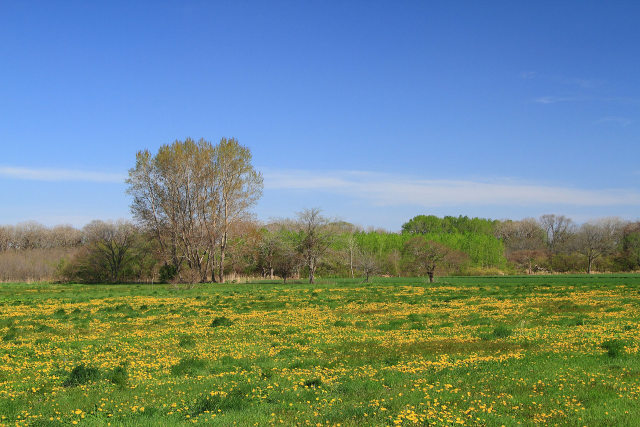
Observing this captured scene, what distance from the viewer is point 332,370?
1377cm

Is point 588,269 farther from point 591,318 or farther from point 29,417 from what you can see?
point 29,417

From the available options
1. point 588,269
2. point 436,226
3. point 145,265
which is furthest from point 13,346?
point 436,226

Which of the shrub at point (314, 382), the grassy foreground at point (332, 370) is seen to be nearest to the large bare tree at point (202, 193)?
the grassy foreground at point (332, 370)

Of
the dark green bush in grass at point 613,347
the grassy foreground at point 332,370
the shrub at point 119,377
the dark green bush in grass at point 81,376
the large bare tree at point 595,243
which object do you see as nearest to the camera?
the grassy foreground at point 332,370

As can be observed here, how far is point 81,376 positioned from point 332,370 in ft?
22.6

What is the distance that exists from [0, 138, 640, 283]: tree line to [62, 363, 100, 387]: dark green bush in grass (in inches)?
2136

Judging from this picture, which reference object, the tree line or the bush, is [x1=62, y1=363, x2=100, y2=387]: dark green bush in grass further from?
the tree line

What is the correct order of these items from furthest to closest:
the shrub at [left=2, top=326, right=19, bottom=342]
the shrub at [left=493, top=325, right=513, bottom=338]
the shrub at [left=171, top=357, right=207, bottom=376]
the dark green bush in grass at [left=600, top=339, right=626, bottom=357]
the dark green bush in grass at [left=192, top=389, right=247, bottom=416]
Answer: the shrub at [left=2, top=326, right=19, bottom=342] → the shrub at [left=493, top=325, right=513, bottom=338] → the shrub at [left=171, top=357, right=207, bottom=376] → the dark green bush in grass at [left=600, top=339, right=626, bottom=357] → the dark green bush in grass at [left=192, top=389, right=247, bottom=416]

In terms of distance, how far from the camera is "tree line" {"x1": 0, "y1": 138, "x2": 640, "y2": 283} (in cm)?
7375

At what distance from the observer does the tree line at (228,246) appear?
7375cm

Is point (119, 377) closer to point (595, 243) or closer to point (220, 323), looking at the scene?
point (220, 323)

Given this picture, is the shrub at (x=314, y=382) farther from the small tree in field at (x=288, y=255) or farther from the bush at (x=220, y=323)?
the small tree in field at (x=288, y=255)

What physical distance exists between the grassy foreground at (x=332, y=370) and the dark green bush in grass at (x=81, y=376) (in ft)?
0.11

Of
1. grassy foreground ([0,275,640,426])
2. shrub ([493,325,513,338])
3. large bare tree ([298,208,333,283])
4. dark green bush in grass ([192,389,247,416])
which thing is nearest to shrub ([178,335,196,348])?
grassy foreground ([0,275,640,426])
